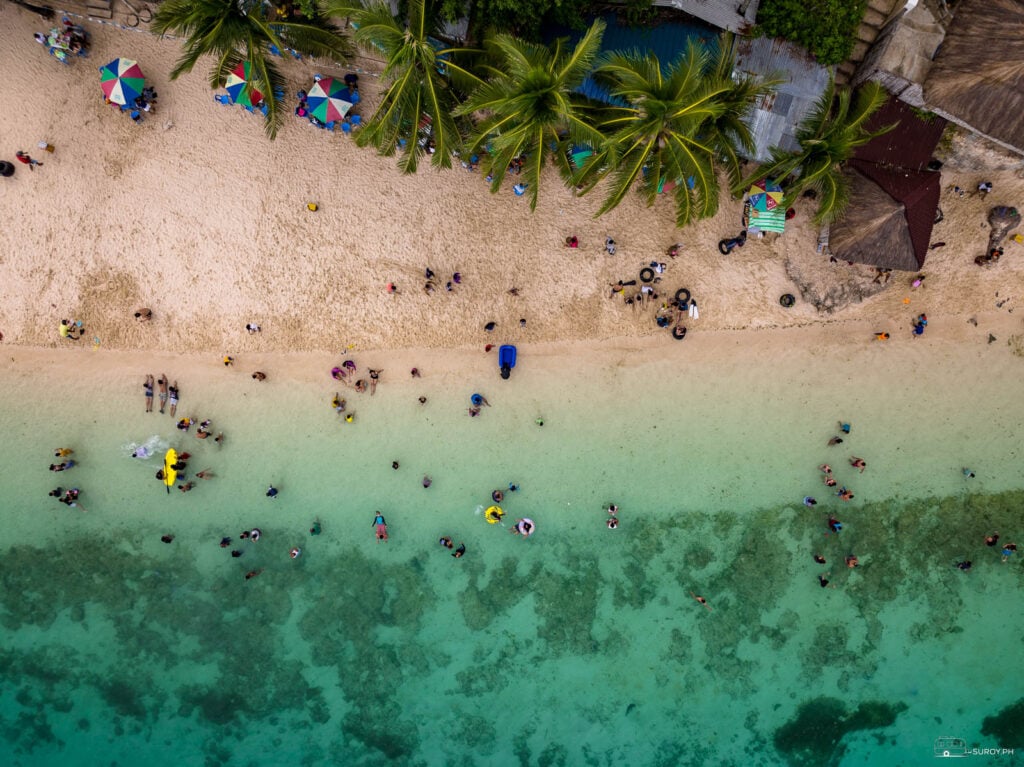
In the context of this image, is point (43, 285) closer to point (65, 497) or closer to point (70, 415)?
point (70, 415)

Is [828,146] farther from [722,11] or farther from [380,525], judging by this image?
[380,525]

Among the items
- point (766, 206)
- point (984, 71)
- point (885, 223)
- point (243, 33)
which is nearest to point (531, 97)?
point (243, 33)

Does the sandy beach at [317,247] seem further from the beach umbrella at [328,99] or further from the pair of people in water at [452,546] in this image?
the pair of people in water at [452,546]

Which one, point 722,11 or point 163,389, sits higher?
point 722,11

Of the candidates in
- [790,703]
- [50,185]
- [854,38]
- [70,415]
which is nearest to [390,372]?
[70,415]

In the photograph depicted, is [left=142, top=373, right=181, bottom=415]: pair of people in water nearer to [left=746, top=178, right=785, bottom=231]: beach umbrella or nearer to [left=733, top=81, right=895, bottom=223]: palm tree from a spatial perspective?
[left=733, top=81, right=895, bottom=223]: palm tree

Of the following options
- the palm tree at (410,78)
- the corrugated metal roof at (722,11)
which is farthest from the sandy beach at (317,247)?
the corrugated metal roof at (722,11)
